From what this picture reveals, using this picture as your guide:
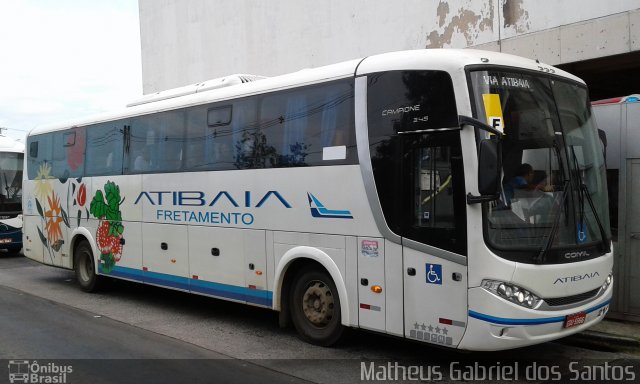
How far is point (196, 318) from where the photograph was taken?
29.2ft

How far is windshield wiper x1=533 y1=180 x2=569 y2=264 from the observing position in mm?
5527

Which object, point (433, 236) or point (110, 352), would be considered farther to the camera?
point (110, 352)

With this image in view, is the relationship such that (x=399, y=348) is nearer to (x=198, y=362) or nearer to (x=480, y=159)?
(x=198, y=362)

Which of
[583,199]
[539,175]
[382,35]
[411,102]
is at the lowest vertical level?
[583,199]

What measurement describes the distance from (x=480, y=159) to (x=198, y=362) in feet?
12.1

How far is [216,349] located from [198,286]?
1.77m

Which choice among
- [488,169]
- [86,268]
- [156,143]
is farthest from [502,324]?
[86,268]

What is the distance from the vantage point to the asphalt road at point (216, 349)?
6195mm

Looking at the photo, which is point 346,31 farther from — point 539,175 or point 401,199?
point 539,175

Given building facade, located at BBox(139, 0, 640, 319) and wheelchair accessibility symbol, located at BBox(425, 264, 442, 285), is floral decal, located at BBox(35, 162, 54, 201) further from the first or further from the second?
wheelchair accessibility symbol, located at BBox(425, 264, 442, 285)

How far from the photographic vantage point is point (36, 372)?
6.22 meters

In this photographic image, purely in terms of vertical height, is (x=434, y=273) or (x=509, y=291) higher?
(x=434, y=273)

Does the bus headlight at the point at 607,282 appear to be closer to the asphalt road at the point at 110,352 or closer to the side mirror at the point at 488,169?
the side mirror at the point at 488,169

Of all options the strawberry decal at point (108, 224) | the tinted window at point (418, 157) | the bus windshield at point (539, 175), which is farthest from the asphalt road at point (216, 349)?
the tinted window at point (418, 157)
